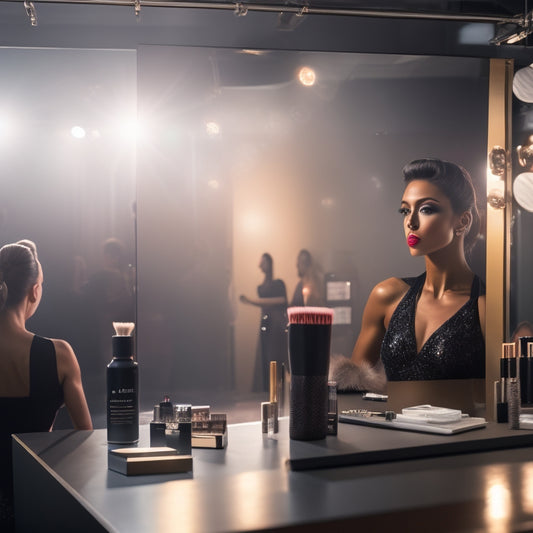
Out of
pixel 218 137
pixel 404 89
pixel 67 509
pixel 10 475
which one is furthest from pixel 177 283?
pixel 67 509

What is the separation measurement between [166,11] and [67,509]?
223 cm

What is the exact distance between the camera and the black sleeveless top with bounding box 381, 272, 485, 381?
3.14 m

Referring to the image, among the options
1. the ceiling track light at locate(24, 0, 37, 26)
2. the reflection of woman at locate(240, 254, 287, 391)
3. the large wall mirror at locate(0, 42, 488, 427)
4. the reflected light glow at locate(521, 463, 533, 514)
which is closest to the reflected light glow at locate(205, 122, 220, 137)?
the large wall mirror at locate(0, 42, 488, 427)

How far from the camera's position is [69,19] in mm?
2898

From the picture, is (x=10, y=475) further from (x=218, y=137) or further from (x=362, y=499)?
(x=362, y=499)

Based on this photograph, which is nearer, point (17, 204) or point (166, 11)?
point (17, 204)

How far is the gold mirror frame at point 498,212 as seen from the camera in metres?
3.21

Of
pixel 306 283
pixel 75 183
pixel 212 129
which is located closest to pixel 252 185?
pixel 212 129

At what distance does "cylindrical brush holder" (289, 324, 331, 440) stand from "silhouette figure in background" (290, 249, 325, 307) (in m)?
1.32

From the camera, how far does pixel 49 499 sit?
4.75 ft

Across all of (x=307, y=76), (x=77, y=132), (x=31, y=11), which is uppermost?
(x=31, y=11)

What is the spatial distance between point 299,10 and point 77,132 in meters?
0.97

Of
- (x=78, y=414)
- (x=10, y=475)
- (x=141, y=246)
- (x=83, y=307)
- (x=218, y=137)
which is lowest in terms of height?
(x=10, y=475)

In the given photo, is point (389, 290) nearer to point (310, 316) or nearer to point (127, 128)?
point (127, 128)
